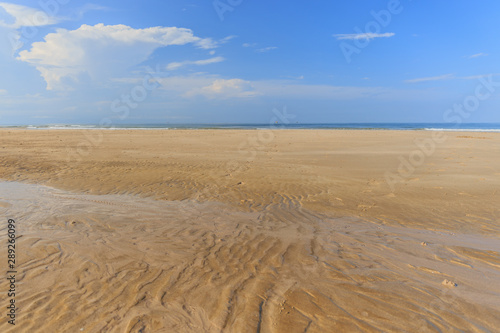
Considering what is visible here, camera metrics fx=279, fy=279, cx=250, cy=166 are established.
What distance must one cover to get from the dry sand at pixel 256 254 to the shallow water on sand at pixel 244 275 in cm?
2

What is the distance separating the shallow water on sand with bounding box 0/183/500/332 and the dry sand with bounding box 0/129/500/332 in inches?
0.9

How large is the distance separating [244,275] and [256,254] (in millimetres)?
804

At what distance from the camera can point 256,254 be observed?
17.3ft

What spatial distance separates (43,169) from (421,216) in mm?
15613

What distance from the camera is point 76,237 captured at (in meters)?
5.82

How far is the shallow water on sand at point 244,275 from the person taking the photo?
3.47 meters

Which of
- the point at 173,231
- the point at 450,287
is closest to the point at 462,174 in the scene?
the point at 450,287

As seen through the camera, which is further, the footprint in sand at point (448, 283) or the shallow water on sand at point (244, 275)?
the footprint in sand at point (448, 283)

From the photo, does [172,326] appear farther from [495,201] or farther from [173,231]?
[495,201]

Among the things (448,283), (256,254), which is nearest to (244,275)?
(256,254)

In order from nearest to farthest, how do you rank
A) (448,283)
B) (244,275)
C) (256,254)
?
(448,283) < (244,275) < (256,254)

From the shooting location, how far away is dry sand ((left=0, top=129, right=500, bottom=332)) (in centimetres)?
354

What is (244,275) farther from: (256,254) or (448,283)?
(448,283)

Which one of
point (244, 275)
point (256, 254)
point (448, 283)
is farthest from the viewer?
point (256, 254)
